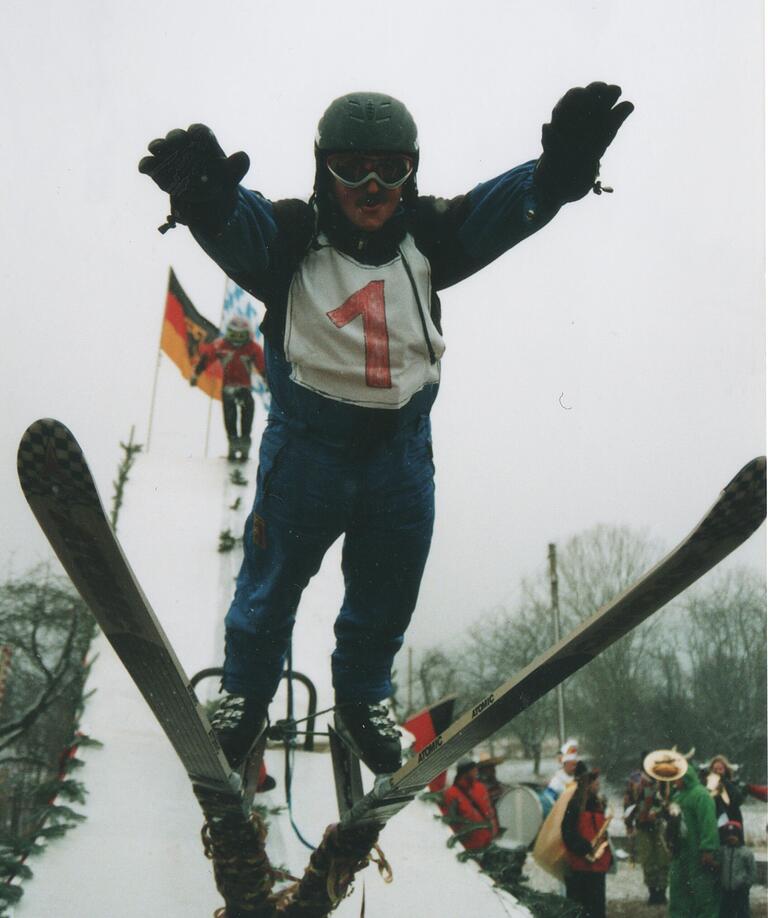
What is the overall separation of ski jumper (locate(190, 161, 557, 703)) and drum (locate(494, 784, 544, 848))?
4.63m

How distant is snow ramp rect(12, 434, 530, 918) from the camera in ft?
14.6

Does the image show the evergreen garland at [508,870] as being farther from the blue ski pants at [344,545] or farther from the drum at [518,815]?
the blue ski pants at [344,545]

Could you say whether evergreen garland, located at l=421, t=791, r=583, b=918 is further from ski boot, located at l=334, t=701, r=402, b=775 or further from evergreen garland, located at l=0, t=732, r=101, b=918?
ski boot, located at l=334, t=701, r=402, b=775

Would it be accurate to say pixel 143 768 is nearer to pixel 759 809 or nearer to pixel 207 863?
pixel 207 863

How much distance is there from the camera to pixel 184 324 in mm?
9273

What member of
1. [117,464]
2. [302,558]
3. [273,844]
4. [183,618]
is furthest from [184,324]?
[302,558]

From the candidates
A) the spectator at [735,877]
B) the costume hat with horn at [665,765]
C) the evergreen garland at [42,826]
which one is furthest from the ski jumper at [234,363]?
Result: the spectator at [735,877]

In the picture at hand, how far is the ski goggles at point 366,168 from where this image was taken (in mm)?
2412

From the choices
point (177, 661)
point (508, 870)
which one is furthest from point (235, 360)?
point (177, 661)

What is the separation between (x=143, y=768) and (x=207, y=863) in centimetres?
94

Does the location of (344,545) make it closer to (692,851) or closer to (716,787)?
(692,851)

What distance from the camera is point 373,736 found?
9.70ft

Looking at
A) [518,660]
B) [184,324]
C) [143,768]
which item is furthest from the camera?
[518,660]

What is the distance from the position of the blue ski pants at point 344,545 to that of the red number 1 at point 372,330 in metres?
0.20
